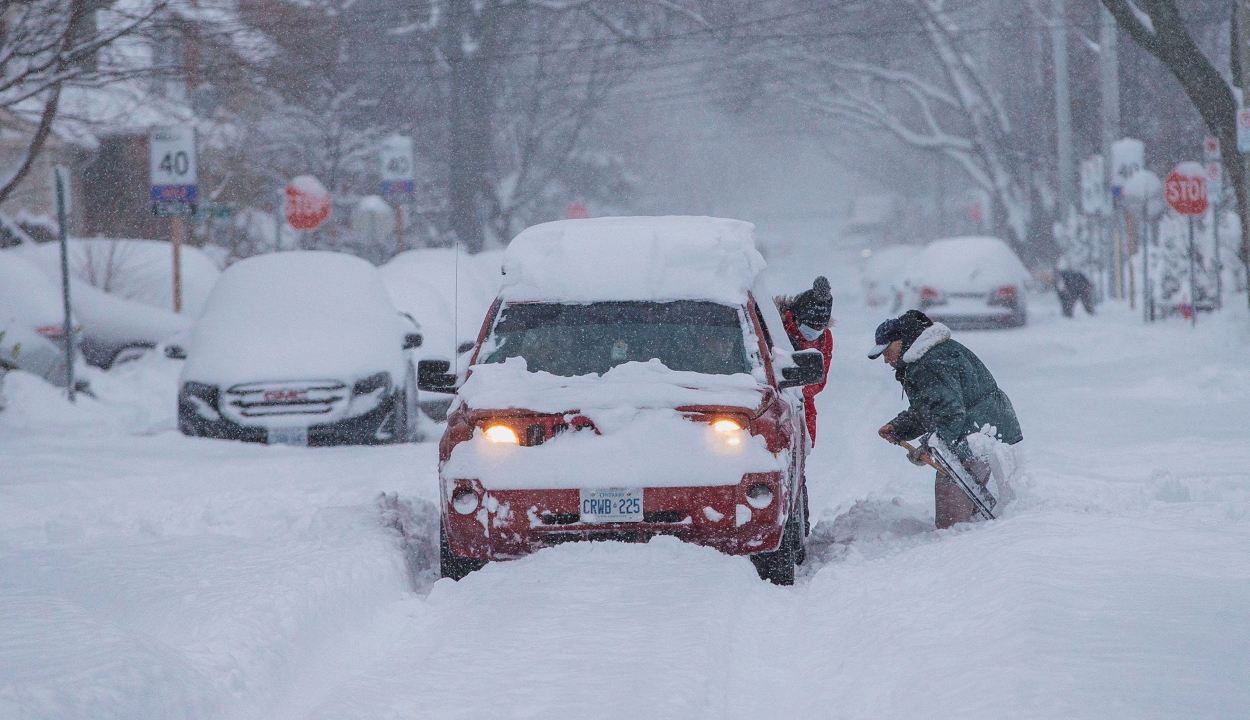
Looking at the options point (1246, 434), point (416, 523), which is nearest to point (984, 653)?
point (416, 523)

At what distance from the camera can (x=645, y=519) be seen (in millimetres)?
6391

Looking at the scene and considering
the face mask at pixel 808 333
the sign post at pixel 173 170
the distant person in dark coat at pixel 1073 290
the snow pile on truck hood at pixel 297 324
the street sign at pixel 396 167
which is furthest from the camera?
the distant person in dark coat at pixel 1073 290

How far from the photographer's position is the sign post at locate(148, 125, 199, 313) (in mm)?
17500

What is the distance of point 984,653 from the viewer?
16.1 feet

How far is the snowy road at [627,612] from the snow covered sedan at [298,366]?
73.4 inches

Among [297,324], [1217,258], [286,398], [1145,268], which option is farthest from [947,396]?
[1145,268]

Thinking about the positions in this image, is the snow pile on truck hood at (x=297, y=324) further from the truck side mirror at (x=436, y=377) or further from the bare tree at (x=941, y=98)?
the bare tree at (x=941, y=98)

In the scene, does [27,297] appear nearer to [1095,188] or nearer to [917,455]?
[917,455]

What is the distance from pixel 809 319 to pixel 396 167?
15.7m

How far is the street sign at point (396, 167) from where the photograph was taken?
24219 millimetres

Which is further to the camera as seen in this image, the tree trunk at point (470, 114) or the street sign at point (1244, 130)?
the tree trunk at point (470, 114)

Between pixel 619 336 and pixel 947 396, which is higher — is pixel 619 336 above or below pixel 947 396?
above

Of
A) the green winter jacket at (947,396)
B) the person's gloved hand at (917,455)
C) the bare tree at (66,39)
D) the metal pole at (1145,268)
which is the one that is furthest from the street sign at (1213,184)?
the person's gloved hand at (917,455)

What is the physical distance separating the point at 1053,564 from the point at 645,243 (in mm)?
2653
